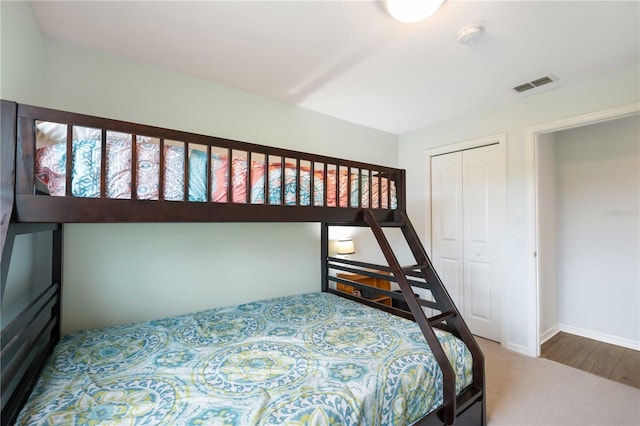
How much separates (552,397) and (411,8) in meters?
2.57

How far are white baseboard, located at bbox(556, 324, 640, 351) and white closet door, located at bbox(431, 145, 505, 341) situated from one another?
A: 990 mm

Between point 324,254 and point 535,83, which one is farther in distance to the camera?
point 324,254

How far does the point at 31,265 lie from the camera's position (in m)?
1.56

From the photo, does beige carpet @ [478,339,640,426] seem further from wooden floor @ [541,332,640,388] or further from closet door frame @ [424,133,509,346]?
closet door frame @ [424,133,509,346]

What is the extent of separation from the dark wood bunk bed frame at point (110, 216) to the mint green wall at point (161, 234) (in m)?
0.20

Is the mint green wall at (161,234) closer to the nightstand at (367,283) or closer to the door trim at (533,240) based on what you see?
the nightstand at (367,283)

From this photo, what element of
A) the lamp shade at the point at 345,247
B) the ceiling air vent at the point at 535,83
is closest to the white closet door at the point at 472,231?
A: the ceiling air vent at the point at 535,83

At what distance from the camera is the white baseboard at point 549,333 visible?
2.82 metres

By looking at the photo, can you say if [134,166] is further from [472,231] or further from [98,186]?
[472,231]

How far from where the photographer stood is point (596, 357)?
248 centimetres

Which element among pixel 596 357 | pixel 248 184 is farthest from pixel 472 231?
pixel 248 184

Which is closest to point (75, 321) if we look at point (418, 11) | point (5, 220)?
point (5, 220)

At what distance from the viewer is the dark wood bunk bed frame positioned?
96 cm

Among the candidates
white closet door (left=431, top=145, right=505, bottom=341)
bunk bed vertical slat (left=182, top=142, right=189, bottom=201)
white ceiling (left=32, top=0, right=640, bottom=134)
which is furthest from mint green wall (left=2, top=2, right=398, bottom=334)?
white closet door (left=431, top=145, right=505, bottom=341)
